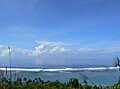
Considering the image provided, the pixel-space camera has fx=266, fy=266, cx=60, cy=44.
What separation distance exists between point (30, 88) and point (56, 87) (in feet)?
4.05

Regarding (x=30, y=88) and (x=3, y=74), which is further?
(x=30, y=88)

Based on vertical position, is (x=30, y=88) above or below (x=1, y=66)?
below

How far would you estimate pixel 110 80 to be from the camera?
10820mm

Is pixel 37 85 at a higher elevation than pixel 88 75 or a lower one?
lower

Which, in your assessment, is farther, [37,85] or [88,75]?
[88,75]

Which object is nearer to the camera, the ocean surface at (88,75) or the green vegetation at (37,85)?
the green vegetation at (37,85)

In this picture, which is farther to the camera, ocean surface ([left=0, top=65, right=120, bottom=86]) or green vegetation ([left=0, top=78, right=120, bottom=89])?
ocean surface ([left=0, top=65, right=120, bottom=86])

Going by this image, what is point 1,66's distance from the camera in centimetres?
682

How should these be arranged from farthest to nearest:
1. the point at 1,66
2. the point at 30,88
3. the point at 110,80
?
the point at 110,80
the point at 30,88
the point at 1,66

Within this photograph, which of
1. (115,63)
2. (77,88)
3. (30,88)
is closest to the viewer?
(115,63)

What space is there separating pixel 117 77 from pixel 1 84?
4.28 m

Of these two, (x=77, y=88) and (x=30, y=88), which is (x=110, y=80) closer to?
(x=77, y=88)

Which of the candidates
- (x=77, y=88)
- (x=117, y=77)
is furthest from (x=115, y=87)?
(x=77, y=88)

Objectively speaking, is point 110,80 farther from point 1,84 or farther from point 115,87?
point 1,84
